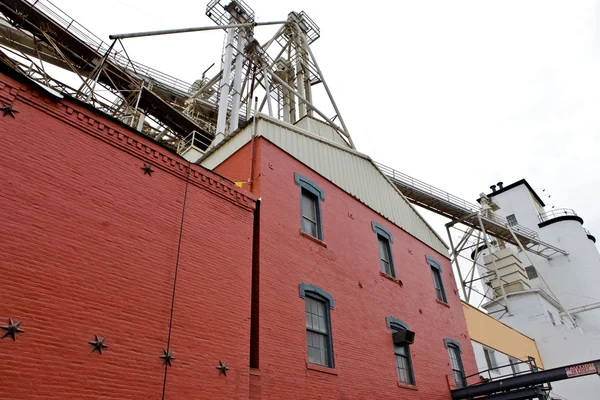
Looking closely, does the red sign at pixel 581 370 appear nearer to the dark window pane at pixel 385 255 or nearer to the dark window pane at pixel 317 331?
the dark window pane at pixel 385 255

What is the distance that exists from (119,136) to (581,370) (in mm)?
12801

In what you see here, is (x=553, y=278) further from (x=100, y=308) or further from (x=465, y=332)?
(x=100, y=308)

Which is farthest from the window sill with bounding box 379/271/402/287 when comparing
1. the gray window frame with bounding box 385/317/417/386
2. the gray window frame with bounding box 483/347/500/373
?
the gray window frame with bounding box 483/347/500/373

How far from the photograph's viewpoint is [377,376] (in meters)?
12.0

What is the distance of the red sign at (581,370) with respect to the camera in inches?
446

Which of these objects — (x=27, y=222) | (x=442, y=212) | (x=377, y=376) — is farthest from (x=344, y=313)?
(x=442, y=212)

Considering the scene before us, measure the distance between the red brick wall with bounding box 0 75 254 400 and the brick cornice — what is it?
0.9 inches

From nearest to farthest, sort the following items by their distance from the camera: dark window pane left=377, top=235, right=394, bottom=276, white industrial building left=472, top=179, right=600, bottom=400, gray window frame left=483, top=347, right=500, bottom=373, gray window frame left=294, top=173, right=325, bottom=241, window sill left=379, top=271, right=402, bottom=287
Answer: gray window frame left=294, top=173, right=325, bottom=241 → window sill left=379, top=271, right=402, bottom=287 → dark window pane left=377, top=235, right=394, bottom=276 → gray window frame left=483, top=347, right=500, bottom=373 → white industrial building left=472, top=179, right=600, bottom=400

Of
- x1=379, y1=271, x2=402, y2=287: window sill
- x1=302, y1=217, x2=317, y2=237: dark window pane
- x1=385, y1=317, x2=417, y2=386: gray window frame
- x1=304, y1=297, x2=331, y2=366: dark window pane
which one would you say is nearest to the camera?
x1=304, y1=297, x2=331, y2=366: dark window pane

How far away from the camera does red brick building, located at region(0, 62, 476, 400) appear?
262 inches

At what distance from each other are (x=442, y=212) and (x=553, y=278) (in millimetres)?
14653

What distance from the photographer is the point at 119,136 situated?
8773 mm

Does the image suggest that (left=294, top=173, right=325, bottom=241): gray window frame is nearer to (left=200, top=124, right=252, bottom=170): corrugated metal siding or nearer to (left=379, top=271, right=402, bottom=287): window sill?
(left=200, top=124, right=252, bottom=170): corrugated metal siding

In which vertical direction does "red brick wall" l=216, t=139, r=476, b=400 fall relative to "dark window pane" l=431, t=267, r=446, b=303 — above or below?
below
